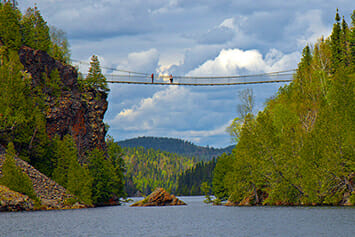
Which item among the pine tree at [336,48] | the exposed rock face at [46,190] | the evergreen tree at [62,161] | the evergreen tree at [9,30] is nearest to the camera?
the exposed rock face at [46,190]

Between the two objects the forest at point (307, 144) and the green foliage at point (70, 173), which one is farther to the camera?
the green foliage at point (70, 173)

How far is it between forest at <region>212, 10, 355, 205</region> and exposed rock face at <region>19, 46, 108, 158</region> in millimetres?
31718

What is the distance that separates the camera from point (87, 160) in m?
97.9

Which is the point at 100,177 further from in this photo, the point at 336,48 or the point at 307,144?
the point at 336,48

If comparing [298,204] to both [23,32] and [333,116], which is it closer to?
[333,116]

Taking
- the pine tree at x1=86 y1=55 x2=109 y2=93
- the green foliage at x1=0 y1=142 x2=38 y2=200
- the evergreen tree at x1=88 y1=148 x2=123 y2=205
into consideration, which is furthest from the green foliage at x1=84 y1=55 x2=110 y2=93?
the green foliage at x1=0 y1=142 x2=38 y2=200

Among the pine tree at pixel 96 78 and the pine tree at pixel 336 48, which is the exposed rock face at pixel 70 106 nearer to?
the pine tree at pixel 96 78

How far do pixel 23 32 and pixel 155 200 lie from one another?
4483 cm

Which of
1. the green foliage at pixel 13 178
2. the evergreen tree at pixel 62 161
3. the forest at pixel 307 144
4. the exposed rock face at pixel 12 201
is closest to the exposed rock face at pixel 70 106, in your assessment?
the evergreen tree at pixel 62 161

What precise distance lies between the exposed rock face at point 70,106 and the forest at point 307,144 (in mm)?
31718

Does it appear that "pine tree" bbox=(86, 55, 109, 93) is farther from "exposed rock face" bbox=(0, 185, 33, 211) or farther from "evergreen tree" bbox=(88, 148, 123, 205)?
"exposed rock face" bbox=(0, 185, 33, 211)

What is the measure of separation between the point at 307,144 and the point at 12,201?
136 feet

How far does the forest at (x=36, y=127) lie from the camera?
7884 centimetres

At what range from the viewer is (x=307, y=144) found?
65938 millimetres
